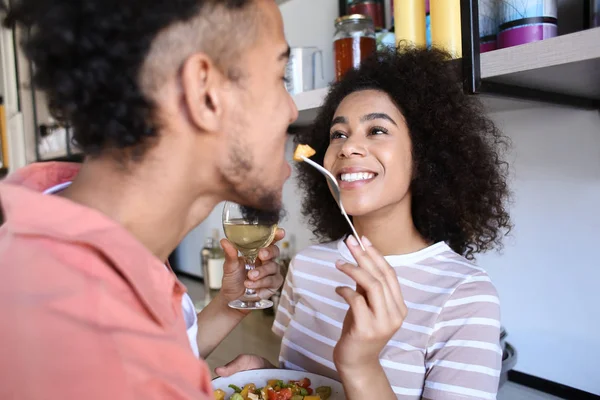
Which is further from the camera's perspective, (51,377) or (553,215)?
(553,215)

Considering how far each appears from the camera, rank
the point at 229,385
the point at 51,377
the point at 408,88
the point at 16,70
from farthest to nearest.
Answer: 1. the point at 16,70
2. the point at 408,88
3. the point at 229,385
4. the point at 51,377

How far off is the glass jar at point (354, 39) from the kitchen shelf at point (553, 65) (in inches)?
16.6

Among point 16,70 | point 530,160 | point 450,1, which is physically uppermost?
point 16,70

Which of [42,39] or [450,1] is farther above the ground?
[450,1]

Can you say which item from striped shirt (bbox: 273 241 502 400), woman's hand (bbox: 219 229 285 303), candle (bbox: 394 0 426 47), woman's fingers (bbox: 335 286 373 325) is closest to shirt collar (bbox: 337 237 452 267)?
striped shirt (bbox: 273 241 502 400)

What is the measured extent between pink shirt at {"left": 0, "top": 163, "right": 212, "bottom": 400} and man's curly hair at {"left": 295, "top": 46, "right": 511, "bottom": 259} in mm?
742

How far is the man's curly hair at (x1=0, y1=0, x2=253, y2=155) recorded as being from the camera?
468 millimetres

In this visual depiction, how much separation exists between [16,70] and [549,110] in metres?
2.69

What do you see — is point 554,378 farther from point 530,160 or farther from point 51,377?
point 51,377

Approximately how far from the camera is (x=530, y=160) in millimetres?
1151

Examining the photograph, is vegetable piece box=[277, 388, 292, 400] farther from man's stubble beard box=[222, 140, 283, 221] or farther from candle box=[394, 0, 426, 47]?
candle box=[394, 0, 426, 47]

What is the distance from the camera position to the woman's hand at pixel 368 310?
2.15 ft

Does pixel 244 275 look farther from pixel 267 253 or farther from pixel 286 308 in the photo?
pixel 286 308

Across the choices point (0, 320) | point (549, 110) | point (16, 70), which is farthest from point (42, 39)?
point (16, 70)
